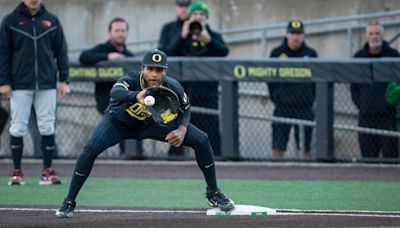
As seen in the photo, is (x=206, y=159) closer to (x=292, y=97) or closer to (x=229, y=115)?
(x=229, y=115)

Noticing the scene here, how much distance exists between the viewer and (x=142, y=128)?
8.50 m

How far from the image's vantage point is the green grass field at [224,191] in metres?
9.34

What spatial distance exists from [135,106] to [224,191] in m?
2.50

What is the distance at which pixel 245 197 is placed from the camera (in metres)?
9.95

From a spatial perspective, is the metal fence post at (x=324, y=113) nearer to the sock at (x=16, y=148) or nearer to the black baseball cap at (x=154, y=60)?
the sock at (x=16, y=148)

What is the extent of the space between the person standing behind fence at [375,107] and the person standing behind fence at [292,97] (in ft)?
2.11

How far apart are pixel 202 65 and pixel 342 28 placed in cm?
278

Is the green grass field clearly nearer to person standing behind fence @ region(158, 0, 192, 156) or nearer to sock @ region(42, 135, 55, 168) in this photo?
sock @ region(42, 135, 55, 168)

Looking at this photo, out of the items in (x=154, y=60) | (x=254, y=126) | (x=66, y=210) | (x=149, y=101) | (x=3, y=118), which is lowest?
(x=66, y=210)

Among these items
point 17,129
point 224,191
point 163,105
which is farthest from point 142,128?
point 17,129

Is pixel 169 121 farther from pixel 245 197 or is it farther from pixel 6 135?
pixel 6 135

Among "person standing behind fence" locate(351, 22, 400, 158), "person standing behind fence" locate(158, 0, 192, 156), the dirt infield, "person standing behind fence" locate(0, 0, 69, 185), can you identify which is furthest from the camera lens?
"person standing behind fence" locate(0, 0, 69, 185)

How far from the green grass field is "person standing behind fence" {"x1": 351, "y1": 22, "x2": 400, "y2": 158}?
181 centimetres

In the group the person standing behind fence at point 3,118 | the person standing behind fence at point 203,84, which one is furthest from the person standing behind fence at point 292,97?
the person standing behind fence at point 3,118
